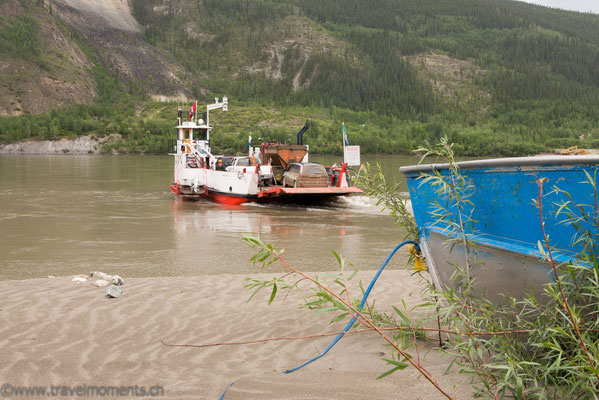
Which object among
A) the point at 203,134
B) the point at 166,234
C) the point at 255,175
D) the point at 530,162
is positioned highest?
the point at 203,134

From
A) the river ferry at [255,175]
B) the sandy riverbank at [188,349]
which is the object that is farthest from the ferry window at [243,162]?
the sandy riverbank at [188,349]

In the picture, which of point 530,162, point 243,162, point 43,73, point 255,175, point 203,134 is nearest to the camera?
point 530,162

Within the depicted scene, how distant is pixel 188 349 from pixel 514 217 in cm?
318

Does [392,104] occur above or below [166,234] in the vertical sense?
above

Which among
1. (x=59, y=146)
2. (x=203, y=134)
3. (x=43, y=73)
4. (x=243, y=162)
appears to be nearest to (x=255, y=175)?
(x=243, y=162)

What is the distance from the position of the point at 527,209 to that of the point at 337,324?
2714 millimetres

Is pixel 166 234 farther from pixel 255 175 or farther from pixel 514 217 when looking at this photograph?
pixel 514 217

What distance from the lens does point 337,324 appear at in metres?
6.02

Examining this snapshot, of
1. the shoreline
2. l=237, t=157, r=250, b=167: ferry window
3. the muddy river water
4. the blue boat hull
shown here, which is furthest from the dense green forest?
the blue boat hull

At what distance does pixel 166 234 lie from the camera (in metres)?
16.2

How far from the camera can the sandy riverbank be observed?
4406 millimetres

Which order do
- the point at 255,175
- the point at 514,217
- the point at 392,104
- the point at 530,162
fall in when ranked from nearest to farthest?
the point at 530,162
the point at 514,217
the point at 255,175
the point at 392,104

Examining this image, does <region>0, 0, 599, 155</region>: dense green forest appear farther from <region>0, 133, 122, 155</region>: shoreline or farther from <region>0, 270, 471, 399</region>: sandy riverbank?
<region>0, 270, 471, 399</region>: sandy riverbank

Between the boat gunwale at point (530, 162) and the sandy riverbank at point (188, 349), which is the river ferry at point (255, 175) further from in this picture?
the boat gunwale at point (530, 162)
